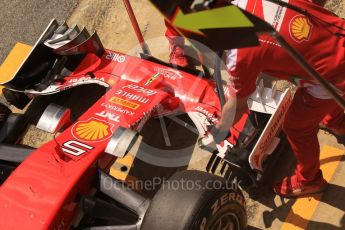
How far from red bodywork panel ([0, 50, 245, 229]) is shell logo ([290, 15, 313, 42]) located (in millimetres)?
1307

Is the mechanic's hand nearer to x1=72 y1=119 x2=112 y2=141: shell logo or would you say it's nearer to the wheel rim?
the wheel rim

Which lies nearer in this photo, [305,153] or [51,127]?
[305,153]

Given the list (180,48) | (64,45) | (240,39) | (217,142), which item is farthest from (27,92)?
(240,39)

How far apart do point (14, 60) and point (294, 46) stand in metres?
3.47

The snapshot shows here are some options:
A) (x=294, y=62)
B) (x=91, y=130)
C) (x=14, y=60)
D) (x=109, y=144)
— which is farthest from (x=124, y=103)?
(x=14, y=60)

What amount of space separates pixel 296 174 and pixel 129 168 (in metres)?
1.38

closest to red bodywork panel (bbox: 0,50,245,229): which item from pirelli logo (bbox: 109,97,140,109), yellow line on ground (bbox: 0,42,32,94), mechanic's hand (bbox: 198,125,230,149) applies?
pirelli logo (bbox: 109,97,140,109)

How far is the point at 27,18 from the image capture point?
19.6ft

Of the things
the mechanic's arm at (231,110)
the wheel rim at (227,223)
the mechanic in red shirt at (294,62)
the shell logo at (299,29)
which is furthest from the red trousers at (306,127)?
the wheel rim at (227,223)

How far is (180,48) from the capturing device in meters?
4.86

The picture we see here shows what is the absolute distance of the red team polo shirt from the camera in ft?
9.81

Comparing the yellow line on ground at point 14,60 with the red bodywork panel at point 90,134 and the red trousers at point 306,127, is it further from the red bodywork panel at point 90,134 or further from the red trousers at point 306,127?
the red trousers at point 306,127

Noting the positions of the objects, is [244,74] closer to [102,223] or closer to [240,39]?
[240,39]

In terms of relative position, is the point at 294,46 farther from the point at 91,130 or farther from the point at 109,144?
the point at 91,130
